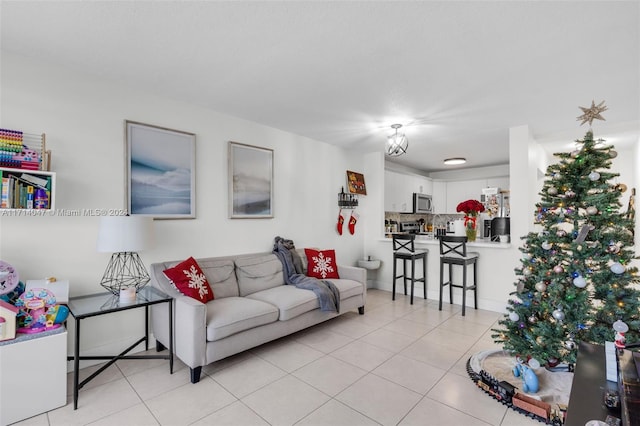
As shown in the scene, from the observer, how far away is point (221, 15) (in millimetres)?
1815

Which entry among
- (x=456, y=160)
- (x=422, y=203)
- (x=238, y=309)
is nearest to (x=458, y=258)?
(x=456, y=160)

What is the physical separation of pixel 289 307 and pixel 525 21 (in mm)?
2714

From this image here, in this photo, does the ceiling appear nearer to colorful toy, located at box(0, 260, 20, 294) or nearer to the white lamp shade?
the white lamp shade

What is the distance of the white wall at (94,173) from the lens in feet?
7.57

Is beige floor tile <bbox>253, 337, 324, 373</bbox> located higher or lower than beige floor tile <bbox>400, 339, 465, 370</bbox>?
lower

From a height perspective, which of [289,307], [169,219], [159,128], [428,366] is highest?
[159,128]

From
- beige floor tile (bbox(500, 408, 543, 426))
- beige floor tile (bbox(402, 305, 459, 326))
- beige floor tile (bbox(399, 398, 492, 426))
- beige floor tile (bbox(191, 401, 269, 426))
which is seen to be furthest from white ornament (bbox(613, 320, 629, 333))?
beige floor tile (bbox(191, 401, 269, 426))

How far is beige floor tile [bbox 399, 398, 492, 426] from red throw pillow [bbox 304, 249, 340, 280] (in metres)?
1.99

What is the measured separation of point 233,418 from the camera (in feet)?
6.29

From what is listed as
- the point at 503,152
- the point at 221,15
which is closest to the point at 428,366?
the point at 221,15

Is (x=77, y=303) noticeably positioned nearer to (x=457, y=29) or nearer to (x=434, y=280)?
(x=457, y=29)

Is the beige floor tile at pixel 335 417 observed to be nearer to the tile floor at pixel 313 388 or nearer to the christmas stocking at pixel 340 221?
the tile floor at pixel 313 388

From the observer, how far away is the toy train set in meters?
1.85

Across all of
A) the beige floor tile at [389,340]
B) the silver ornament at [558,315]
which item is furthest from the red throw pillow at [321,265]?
the silver ornament at [558,315]
